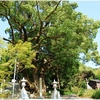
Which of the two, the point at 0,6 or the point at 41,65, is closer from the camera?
the point at 0,6

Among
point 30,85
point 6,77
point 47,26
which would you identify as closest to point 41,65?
point 30,85

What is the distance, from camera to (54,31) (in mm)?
16375

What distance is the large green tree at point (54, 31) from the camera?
1597 centimetres

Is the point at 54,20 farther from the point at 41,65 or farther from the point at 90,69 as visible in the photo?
the point at 90,69

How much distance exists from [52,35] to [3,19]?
175 inches

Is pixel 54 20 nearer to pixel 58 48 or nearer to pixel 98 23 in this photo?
pixel 58 48

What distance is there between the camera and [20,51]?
1148 centimetres

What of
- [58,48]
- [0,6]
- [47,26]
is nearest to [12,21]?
[0,6]

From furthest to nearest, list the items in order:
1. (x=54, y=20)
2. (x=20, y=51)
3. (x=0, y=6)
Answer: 1. (x=54, y=20)
2. (x=0, y=6)
3. (x=20, y=51)

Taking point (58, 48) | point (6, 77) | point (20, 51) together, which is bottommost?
point (6, 77)

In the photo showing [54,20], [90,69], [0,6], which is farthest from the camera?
[90,69]

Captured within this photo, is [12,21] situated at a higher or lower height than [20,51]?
higher

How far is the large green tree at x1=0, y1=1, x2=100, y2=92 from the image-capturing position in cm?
1597

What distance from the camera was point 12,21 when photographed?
17078mm
